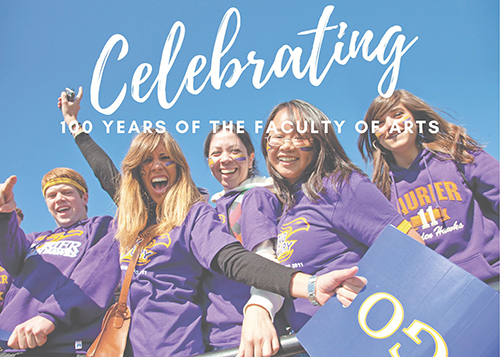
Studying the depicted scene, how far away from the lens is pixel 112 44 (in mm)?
4324

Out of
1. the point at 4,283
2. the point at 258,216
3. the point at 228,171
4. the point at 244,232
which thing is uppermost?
the point at 228,171

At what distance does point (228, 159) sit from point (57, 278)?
5.35ft

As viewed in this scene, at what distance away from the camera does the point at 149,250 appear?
98.0 inches

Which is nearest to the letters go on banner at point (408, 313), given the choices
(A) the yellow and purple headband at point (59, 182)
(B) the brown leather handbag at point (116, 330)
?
(B) the brown leather handbag at point (116, 330)

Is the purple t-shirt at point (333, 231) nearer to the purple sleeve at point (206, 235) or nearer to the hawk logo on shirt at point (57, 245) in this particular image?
the purple sleeve at point (206, 235)

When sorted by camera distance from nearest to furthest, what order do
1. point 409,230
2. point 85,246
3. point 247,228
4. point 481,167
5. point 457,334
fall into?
point 457,334 → point 409,230 → point 247,228 → point 481,167 → point 85,246

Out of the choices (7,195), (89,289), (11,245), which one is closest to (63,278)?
(89,289)

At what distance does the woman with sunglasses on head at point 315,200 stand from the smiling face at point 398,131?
34.7 inches

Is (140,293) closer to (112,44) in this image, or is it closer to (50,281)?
(50,281)

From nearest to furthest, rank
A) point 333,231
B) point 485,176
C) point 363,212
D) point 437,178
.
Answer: point 363,212
point 333,231
point 485,176
point 437,178

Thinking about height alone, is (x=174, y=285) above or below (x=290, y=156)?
below

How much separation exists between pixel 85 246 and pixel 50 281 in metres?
0.35

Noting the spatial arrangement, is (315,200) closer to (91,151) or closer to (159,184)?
(159,184)

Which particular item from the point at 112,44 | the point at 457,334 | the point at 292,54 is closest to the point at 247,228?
the point at 457,334
